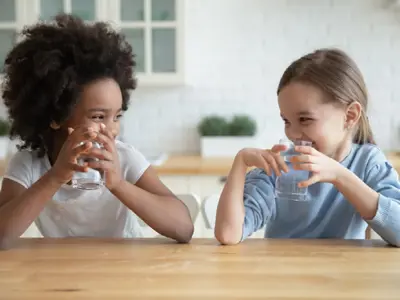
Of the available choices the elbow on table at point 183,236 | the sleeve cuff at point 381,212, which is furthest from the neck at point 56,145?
the sleeve cuff at point 381,212

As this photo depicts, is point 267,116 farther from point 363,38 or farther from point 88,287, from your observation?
point 88,287

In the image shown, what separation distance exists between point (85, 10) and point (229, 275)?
212 centimetres

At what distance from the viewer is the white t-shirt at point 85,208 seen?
4.70 ft

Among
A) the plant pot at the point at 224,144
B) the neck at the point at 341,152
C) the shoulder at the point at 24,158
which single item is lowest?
the plant pot at the point at 224,144

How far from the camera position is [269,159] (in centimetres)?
115

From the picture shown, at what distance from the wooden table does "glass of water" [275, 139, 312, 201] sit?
0.10m

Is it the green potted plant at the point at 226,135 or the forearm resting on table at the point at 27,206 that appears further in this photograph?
the green potted plant at the point at 226,135

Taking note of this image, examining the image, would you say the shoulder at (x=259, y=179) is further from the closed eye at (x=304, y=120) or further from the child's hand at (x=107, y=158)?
the child's hand at (x=107, y=158)

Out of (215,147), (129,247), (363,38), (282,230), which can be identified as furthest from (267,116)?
(129,247)

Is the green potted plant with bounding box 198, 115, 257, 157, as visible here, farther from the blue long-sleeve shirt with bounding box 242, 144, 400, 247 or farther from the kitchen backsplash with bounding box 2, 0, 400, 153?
the blue long-sleeve shirt with bounding box 242, 144, 400, 247

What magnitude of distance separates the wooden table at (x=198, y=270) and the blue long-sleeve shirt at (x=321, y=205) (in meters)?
0.17

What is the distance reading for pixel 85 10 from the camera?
109 inches

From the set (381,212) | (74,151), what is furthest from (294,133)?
(74,151)

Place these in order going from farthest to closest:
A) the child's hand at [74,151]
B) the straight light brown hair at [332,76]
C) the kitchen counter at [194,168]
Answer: the kitchen counter at [194,168] < the straight light brown hair at [332,76] < the child's hand at [74,151]
